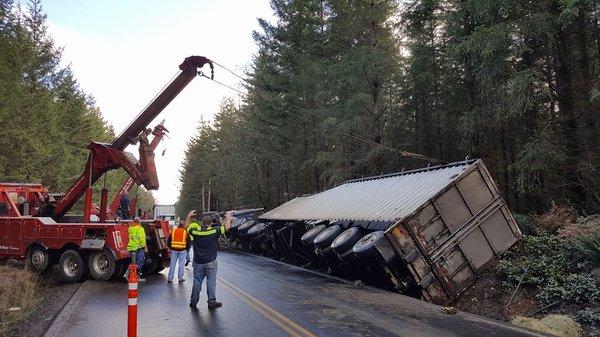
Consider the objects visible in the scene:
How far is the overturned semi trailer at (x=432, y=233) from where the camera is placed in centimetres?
1023

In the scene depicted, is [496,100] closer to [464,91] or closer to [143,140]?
[464,91]

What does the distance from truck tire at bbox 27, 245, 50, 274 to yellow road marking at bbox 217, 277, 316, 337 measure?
5.97 meters

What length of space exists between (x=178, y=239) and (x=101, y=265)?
2.24 metres

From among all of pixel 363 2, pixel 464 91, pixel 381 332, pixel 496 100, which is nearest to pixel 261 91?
pixel 363 2

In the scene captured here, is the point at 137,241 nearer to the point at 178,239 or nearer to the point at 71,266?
the point at 178,239

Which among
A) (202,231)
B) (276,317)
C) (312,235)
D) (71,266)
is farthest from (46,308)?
(312,235)

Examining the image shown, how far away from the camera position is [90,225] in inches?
491

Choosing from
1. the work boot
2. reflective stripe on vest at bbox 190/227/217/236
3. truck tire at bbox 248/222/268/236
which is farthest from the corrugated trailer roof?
the work boot

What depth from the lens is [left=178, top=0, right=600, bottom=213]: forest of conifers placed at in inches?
546

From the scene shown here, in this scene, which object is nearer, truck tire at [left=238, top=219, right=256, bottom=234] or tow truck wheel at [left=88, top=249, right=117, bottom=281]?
tow truck wheel at [left=88, top=249, right=117, bottom=281]

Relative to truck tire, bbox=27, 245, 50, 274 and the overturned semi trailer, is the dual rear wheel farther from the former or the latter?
the overturned semi trailer

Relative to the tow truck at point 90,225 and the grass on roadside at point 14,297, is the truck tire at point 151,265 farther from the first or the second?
the grass on roadside at point 14,297

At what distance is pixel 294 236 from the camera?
17.7 metres

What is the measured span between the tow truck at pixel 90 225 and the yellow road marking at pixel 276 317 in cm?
417
